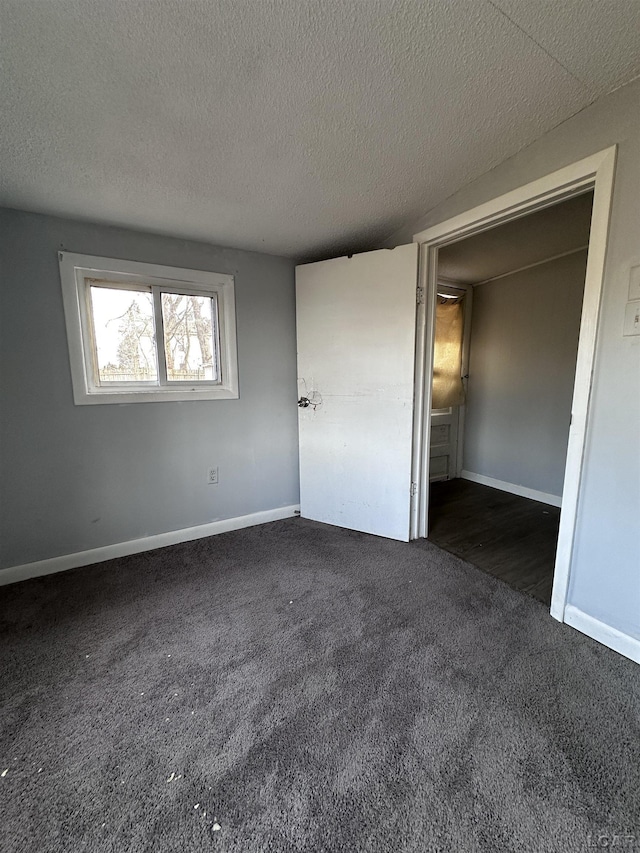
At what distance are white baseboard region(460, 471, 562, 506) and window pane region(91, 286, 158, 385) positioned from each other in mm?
3442

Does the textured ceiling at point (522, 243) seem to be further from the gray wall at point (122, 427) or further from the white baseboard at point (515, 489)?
the white baseboard at point (515, 489)

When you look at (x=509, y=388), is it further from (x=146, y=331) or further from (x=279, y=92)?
(x=146, y=331)

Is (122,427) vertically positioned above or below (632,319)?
below

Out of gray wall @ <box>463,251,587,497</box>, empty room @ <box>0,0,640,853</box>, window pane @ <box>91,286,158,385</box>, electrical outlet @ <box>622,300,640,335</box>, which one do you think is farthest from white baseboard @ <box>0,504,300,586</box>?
electrical outlet @ <box>622,300,640,335</box>

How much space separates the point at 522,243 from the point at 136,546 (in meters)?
3.67

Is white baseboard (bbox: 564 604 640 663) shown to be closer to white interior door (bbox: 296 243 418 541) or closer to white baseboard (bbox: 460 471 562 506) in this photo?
white interior door (bbox: 296 243 418 541)

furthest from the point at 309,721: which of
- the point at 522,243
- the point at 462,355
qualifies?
the point at 462,355

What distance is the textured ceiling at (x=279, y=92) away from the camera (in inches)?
39.4

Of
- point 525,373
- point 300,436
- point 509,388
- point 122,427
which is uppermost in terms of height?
point 525,373

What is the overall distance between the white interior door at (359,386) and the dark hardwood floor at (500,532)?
19.1 inches

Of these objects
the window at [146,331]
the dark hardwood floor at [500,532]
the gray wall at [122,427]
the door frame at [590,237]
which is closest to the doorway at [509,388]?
the dark hardwood floor at [500,532]

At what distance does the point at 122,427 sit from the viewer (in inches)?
89.7

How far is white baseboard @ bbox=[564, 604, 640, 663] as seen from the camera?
144cm

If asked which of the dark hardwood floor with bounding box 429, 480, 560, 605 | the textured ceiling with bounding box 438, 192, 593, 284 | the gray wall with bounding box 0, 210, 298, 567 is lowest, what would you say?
the dark hardwood floor with bounding box 429, 480, 560, 605
